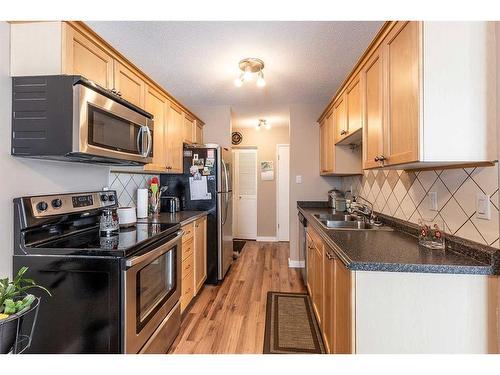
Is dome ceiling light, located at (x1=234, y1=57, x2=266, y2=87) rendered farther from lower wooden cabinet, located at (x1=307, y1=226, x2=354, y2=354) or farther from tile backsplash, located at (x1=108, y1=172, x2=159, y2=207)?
lower wooden cabinet, located at (x1=307, y1=226, x2=354, y2=354)

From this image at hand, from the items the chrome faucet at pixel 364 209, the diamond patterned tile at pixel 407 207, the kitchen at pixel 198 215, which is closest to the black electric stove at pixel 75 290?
the kitchen at pixel 198 215

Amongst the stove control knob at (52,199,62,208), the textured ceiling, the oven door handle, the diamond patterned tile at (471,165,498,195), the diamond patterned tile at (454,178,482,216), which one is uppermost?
the textured ceiling

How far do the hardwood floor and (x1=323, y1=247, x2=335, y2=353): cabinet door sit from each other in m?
0.51

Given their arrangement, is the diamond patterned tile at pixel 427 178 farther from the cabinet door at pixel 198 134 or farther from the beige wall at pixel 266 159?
the beige wall at pixel 266 159

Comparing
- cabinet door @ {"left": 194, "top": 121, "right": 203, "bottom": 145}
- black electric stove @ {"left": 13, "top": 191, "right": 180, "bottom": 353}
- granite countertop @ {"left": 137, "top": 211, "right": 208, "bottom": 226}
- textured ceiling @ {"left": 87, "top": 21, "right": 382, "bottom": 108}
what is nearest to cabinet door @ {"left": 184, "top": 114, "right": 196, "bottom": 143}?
cabinet door @ {"left": 194, "top": 121, "right": 203, "bottom": 145}

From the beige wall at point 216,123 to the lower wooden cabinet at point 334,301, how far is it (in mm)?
2297

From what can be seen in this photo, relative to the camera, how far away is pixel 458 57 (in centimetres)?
104

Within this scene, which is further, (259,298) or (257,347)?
(259,298)

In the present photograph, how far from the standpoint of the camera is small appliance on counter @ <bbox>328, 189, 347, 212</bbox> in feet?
9.73

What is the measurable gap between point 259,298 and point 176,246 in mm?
1216

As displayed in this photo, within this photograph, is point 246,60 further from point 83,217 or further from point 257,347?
point 257,347

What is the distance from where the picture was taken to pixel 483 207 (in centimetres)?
109

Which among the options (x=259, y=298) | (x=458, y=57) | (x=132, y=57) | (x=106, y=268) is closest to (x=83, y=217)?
(x=106, y=268)

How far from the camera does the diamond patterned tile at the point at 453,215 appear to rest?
48.4 inches
